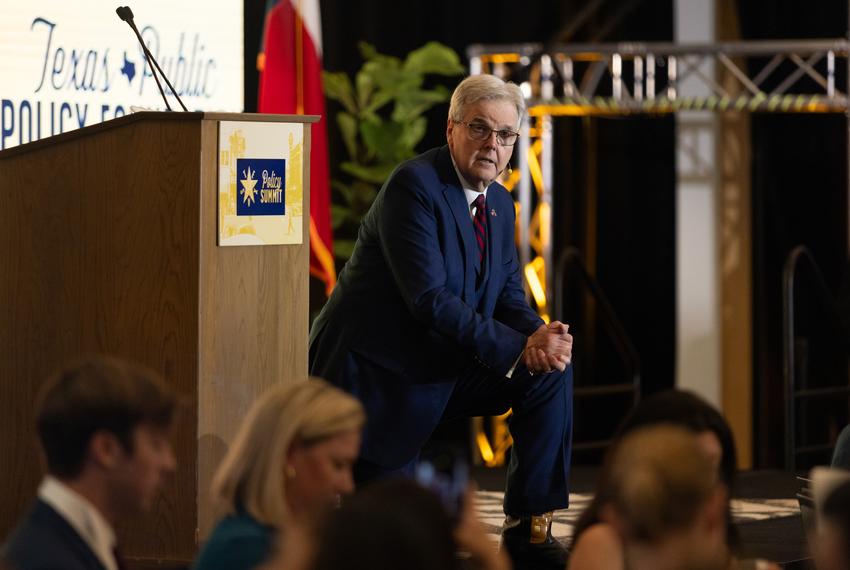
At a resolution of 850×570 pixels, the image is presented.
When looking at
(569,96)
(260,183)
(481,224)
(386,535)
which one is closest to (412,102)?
(569,96)

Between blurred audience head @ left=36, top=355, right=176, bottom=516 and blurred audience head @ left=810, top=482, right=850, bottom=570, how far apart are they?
2.68 ft

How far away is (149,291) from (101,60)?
173cm

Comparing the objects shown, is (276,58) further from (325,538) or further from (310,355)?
(325,538)

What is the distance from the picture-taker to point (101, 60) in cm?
479

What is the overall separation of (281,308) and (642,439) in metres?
1.69

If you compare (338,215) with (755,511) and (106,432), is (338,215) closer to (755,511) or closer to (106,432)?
(755,511)

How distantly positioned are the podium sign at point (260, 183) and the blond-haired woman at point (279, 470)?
1268 millimetres

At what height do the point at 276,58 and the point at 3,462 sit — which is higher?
the point at 276,58

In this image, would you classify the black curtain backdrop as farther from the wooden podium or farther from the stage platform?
the wooden podium

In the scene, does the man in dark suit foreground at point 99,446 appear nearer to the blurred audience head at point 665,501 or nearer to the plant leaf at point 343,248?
the blurred audience head at point 665,501

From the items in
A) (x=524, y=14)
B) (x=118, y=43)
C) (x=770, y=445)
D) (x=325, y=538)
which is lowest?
(x=770, y=445)

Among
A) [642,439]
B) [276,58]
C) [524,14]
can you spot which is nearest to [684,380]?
[524,14]

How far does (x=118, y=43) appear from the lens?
4.87 meters

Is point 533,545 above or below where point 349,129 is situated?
below
